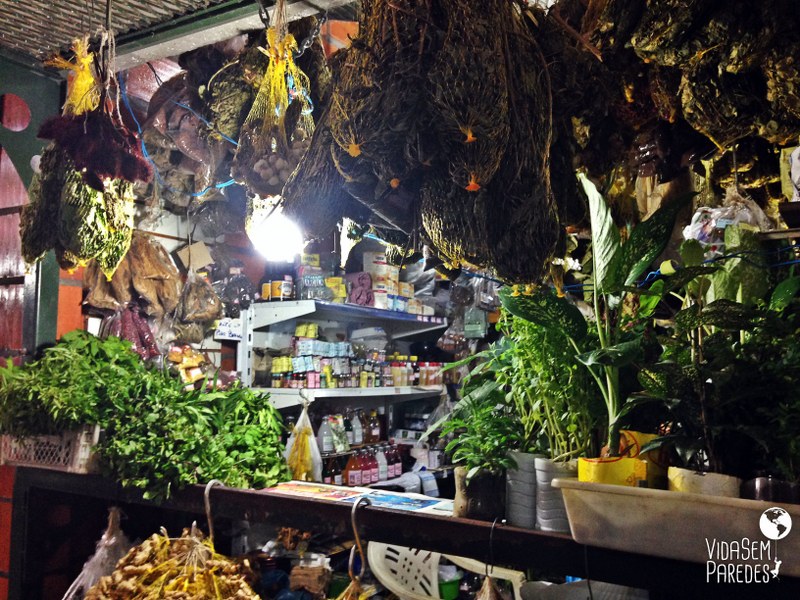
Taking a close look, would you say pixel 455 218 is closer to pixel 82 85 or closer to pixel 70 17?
pixel 82 85

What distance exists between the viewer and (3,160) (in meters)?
3.30

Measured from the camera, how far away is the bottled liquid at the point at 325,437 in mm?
4500

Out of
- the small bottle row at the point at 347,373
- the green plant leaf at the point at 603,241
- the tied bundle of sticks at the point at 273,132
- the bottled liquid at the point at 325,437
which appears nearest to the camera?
the green plant leaf at the point at 603,241

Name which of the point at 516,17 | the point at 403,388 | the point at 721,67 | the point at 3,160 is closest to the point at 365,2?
the point at 516,17

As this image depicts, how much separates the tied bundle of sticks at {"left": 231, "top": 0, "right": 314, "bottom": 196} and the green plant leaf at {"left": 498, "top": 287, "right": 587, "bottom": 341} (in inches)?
31.9

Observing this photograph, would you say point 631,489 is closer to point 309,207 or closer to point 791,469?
point 791,469

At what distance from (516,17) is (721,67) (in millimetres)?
396

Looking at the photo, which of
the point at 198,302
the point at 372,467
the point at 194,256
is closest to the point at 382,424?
the point at 372,467

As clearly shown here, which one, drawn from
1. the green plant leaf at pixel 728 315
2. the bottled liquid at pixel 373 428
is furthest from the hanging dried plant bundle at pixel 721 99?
the bottled liquid at pixel 373 428

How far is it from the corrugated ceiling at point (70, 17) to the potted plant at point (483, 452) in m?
1.66

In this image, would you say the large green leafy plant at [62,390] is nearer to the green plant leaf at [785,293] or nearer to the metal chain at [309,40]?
the metal chain at [309,40]

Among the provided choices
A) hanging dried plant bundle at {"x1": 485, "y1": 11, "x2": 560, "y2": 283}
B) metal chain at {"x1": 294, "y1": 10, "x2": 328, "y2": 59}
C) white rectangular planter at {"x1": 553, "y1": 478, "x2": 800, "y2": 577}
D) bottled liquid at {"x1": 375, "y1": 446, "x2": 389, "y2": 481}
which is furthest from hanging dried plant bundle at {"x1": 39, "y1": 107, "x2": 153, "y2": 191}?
bottled liquid at {"x1": 375, "y1": 446, "x2": 389, "y2": 481}

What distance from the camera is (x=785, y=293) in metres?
1.56

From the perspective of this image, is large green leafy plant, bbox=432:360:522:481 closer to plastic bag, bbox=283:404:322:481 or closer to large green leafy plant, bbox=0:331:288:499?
large green leafy plant, bbox=0:331:288:499
